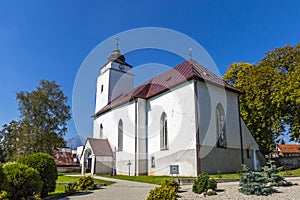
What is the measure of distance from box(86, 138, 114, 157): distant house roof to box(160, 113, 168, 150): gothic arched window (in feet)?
26.8

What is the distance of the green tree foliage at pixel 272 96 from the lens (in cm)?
2116

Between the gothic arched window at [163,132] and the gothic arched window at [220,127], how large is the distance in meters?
4.48

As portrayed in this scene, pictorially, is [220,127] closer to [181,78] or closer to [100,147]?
[181,78]

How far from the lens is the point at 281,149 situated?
6009 cm

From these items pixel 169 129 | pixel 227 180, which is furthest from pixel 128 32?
pixel 227 180

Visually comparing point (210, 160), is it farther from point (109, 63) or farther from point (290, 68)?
point (109, 63)

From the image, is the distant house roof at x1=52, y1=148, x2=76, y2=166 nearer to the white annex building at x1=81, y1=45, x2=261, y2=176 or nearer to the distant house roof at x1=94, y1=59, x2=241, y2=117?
the white annex building at x1=81, y1=45, x2=261, y2=176

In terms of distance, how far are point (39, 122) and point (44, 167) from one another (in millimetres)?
18986

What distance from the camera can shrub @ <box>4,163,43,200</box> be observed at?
8219 millimetres

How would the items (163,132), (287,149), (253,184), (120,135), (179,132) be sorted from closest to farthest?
(253,184) < (179,132) < (163,132) < (120,135) < (287,149)

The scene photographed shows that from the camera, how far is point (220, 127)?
20625 millimetres

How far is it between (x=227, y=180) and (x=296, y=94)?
1075cm

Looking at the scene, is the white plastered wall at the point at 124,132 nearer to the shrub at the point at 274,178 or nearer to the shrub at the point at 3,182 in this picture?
the shrub at the point at 274,178

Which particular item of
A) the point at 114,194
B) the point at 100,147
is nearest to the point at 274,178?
the point at 114,194
